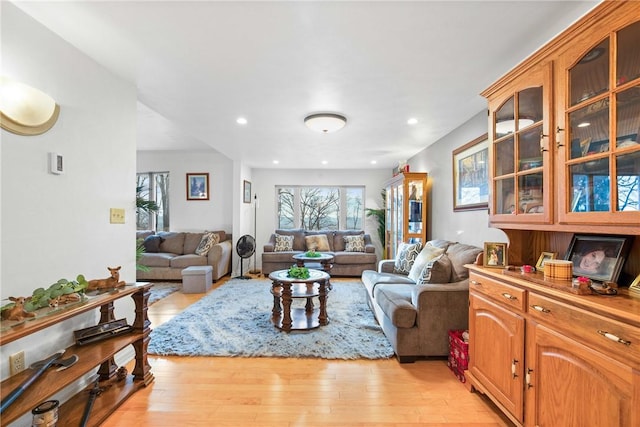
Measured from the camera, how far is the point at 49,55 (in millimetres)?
1811

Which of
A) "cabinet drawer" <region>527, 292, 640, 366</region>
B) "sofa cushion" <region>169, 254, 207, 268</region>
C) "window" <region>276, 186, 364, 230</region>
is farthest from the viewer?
"window" <region>276, 186, 364, 230</region>

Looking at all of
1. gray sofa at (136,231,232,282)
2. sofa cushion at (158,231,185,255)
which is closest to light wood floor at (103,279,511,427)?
gray sofa at (136,231,232,282)

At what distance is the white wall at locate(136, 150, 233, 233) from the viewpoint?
6355 mm

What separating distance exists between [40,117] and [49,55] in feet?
1.34

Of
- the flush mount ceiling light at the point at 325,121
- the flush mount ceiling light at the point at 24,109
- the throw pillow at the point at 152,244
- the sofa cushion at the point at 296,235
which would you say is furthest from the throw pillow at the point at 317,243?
the flush mount ceiling light at the point at 24,109

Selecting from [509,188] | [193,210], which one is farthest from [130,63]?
[193,210]

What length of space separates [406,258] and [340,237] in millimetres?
2710

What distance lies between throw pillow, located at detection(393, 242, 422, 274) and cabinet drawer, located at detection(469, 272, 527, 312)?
1.81 metres

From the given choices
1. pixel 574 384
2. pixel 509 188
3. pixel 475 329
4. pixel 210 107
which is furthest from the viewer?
pixel 210 107

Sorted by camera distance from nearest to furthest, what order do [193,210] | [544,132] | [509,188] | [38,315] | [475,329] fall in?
[38,315] < [544,132] < [509,188] < [475,329] < [193,210]

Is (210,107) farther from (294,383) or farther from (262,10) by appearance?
(294,383)

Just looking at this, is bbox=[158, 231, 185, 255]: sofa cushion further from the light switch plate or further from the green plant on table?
the light switch plate

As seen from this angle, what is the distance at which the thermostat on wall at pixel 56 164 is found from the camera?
180 centimetres

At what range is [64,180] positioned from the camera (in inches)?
75.2
